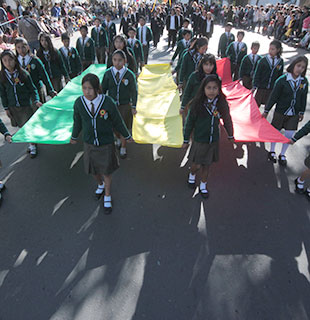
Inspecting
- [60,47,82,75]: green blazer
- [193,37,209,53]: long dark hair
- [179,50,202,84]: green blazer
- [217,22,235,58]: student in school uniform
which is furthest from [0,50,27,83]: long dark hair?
[217,22,235,58]: student in school uniform

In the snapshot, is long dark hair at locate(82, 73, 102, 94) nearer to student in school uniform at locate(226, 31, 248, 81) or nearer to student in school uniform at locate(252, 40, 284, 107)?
student in school uniform at locate(252, 40, 284, 107)

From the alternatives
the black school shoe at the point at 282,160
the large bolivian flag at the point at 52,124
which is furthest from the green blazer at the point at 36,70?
the black school shoe at the point at 282,160

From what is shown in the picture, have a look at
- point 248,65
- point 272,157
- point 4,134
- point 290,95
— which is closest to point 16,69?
point 4,134

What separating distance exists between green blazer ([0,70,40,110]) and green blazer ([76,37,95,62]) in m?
3.35

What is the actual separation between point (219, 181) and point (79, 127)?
8.00 ft

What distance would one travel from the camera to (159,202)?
3.82m

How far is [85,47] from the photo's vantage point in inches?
279

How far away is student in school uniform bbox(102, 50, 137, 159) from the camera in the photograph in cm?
411

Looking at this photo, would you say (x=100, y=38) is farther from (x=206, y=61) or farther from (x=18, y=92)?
(x=206, y=61)

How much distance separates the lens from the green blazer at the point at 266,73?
5027mm

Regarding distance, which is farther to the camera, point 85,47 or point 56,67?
point 85,47

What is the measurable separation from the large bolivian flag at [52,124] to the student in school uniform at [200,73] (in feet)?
7.16

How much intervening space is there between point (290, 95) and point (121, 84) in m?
2.82

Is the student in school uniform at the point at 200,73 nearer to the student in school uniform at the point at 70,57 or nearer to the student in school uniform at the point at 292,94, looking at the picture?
the student in school uniform at the point at 292,94
